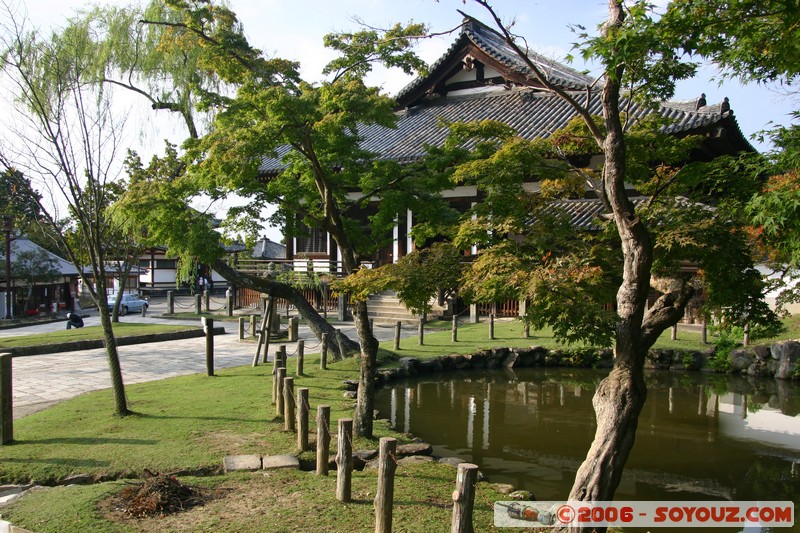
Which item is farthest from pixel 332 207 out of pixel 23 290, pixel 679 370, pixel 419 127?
pixel 23 290

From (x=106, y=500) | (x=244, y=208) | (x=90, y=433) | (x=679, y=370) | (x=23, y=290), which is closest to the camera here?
(x=106, y=500)

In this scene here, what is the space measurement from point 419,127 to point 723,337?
45.3ft

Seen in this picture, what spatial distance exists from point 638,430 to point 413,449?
4.83 m

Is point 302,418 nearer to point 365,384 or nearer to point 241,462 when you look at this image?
point 241,462

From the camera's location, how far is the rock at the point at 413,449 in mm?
8317

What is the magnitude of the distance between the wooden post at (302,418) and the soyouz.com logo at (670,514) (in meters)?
2.87

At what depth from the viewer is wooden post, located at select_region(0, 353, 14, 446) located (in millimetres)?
8164

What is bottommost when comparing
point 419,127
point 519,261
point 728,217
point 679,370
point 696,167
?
point 679,370

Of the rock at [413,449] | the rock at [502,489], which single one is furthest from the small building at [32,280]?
the rock at [502,489]

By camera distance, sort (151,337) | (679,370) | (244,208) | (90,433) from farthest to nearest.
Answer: (151,337) → (679,370) → (244,208) → (90,433)

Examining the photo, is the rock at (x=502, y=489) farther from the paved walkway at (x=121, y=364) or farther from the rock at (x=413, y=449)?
the paved walkway at (x=121, y=364)

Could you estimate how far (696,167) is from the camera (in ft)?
21.7

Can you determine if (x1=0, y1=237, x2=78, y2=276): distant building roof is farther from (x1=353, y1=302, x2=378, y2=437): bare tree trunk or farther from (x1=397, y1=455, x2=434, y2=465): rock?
(x1=397, y1=455, x2=434, y2=465): rock

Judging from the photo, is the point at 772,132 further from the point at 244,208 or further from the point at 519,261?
the point at 244,208
